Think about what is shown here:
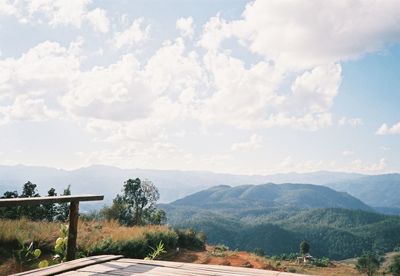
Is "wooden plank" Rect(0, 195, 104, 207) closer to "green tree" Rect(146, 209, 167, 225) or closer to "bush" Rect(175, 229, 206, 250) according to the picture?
"bush" Rect(175, 229, 206, 250)

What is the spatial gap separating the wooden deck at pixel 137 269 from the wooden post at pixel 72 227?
0.31 meters

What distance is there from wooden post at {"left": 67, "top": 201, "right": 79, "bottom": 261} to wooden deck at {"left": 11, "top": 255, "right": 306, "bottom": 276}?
0.31 m

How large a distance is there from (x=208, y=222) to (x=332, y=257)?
58.4m

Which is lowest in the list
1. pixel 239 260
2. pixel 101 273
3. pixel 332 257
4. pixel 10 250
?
pixel 332 257

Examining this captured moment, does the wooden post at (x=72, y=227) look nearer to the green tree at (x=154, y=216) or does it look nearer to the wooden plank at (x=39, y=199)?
the wooden plank at (x=39, y=199)

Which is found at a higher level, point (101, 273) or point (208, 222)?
point (101, 273)

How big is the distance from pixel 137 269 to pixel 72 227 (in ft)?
3.44

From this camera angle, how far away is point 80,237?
434 inches

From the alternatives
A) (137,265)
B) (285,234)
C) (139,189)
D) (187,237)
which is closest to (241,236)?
(285,234)

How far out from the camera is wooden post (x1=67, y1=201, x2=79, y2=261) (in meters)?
4.60

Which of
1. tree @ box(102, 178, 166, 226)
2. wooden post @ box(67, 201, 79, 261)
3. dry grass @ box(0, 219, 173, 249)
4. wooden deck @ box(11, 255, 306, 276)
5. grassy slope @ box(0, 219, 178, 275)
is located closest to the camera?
wooden deck @ box(11, 255, 306, 276)

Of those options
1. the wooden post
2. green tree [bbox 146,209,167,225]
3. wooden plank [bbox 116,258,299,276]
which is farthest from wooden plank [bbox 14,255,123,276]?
green tree [bbox 146,209,167,225]

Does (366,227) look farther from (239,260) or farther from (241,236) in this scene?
(239,260)

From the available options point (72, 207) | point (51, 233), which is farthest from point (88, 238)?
point (72, 207)
